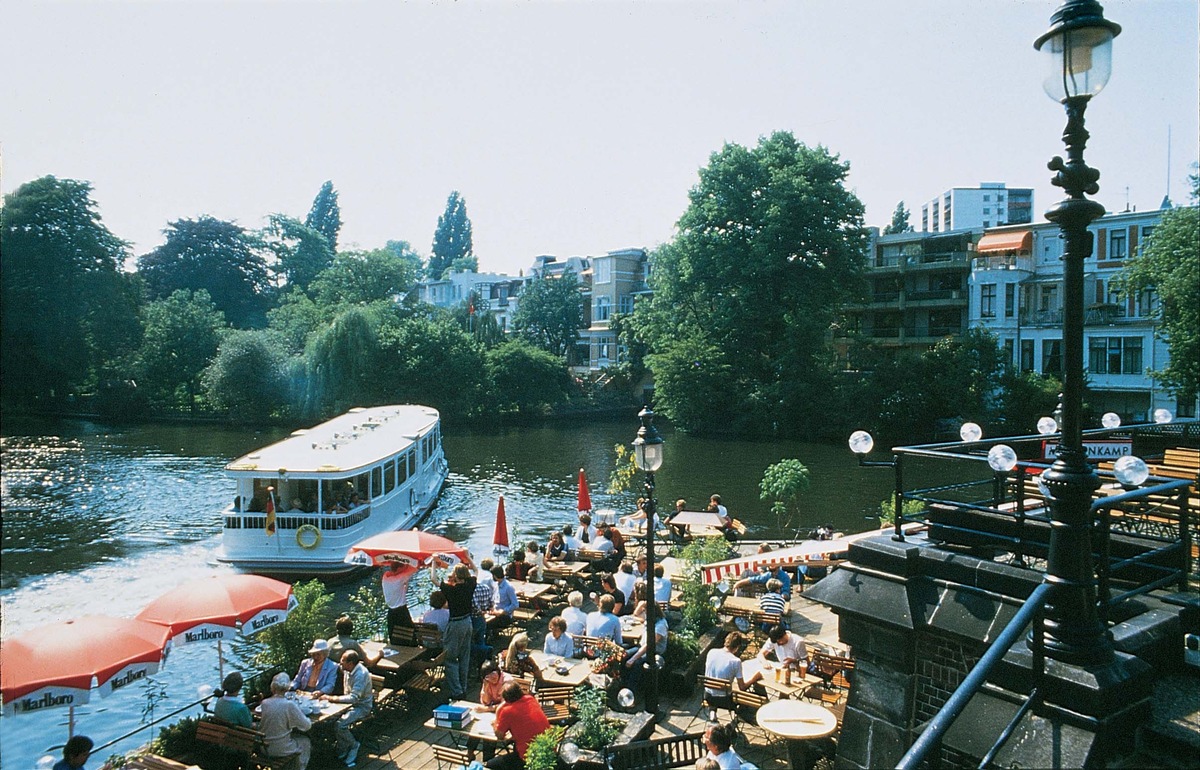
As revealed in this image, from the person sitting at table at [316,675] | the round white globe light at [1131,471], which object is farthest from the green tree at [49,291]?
the round white globe light at [1131,471]

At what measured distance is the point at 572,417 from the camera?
64.1 m

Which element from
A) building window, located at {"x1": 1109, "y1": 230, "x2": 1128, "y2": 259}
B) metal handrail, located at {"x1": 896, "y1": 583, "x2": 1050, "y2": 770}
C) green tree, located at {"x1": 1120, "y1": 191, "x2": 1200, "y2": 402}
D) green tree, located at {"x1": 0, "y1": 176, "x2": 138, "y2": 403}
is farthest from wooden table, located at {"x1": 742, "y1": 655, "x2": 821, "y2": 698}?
building window, located at {"x1": 1109, "y1": 230, "x2": 1128, "y2": 259}

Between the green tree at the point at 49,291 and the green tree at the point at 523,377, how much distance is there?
5334 cm

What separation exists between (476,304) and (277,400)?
3301 cm

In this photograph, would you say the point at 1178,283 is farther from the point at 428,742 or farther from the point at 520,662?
the point at 428,742

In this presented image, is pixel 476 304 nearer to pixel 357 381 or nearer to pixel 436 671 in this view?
pixel 357 381

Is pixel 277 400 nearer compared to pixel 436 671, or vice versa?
pixel 436 671

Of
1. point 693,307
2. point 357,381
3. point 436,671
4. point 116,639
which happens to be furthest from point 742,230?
point 116,639

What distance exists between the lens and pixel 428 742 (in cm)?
955

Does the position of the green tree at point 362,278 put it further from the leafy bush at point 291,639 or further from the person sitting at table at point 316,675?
the person sitting at table at point 316,675

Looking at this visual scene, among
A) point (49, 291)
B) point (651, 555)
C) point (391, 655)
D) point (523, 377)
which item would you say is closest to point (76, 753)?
point (391, 655)

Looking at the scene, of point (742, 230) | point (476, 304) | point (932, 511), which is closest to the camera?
point (932, 511)

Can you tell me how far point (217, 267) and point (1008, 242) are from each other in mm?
58580

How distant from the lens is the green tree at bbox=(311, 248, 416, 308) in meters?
71.2
